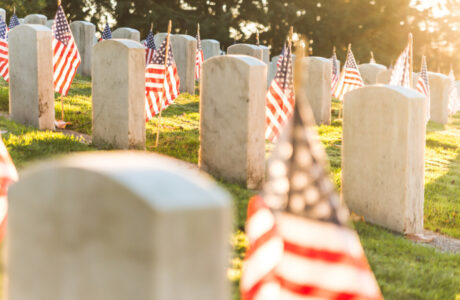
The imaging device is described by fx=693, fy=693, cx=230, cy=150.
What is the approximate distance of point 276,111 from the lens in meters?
8.33

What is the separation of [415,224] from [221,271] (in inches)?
210

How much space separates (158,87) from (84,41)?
7631 millimetres

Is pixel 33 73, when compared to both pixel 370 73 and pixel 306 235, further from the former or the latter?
pixel 370 73

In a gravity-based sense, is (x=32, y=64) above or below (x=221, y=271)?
above

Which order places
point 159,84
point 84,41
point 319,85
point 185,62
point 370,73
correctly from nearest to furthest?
point 159,84 < point 319,85 < point 185,62 < point 84,41 < point 370,73

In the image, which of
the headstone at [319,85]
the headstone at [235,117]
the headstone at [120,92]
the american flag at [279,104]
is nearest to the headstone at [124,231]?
the headstone at [235,117]

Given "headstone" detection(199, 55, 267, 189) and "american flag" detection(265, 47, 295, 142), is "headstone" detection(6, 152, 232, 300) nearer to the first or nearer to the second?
"headstone" detection(199, 55, 267, 189)

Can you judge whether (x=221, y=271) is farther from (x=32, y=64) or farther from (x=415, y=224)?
(x=32, y=64)

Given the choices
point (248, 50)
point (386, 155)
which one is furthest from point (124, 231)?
point (248, 50)

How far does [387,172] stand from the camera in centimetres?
674

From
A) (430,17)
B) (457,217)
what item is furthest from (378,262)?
(430,17)

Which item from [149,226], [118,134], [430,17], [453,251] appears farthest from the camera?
[430,17]

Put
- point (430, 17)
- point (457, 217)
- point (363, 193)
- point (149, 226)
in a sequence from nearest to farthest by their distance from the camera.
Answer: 1. point (149, 226)
2. point (363, 193)
3. point (457, 217)
4. point (430, 17)

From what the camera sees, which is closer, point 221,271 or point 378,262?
point 221,271
